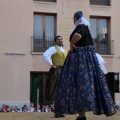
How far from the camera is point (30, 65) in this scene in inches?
815

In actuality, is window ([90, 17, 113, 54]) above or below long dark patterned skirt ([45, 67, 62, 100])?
above

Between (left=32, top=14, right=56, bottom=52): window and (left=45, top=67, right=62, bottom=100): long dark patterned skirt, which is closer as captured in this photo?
(left=45, top=67, right=62, bottom=100): long dark patterned skirt

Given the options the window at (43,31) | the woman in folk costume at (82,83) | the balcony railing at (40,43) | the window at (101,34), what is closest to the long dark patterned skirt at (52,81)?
the woman in folk costume at (82,83)

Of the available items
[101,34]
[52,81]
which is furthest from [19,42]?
[52,81]

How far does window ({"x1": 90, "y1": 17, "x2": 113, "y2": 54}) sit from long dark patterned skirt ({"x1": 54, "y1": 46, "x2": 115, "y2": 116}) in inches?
643

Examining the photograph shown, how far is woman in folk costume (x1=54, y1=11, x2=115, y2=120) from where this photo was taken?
5.71 meters

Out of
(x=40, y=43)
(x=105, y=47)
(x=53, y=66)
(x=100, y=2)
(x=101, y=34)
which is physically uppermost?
(x=100, y=2)

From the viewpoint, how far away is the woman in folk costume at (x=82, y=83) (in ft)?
18.7

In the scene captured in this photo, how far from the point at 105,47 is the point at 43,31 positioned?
12.1 ft

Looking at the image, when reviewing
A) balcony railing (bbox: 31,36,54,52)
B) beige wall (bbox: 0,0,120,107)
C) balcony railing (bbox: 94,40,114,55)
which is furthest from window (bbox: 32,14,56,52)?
balcony railing (bbox: 94,40,114,55)

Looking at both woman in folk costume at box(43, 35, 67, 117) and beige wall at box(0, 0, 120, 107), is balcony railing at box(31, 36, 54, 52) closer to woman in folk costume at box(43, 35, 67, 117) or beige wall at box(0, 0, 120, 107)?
beige wall at box(0, 0, 120, 107)

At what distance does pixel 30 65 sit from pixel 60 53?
12590mm

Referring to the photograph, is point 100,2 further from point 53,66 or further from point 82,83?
point 82,83

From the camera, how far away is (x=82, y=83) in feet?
18.8
